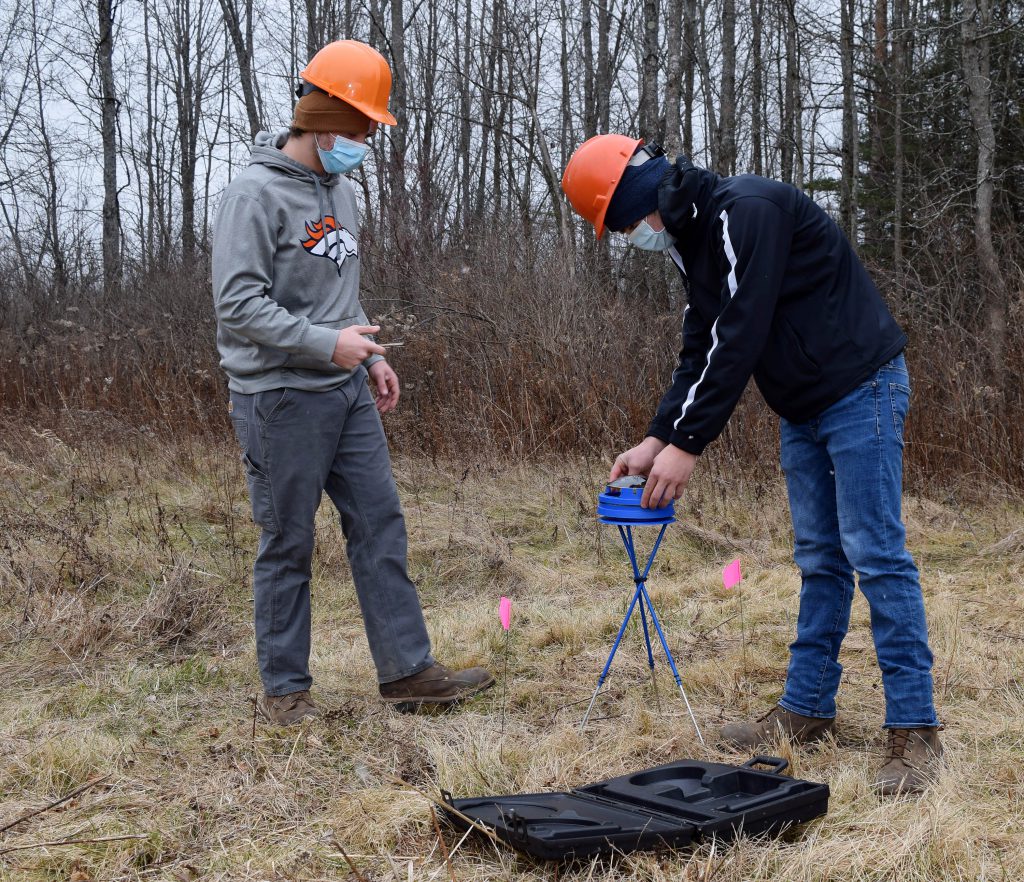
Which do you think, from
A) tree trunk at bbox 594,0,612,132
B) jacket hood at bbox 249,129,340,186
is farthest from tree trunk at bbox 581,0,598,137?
jacket hood at bbox 249,129,340,186

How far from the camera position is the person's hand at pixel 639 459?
311 centimetres

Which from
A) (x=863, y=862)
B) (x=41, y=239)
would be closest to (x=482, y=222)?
(x=863, y=862)

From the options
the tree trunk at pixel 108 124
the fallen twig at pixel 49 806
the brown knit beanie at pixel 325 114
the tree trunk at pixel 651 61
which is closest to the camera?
the fallen twig at pixel 49 806

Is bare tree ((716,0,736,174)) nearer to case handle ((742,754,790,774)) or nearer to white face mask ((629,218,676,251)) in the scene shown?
white face mask ((629,218,676,251))

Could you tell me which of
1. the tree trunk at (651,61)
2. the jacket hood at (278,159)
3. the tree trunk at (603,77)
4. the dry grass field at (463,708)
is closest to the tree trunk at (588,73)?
the tree trunk at (603,77)

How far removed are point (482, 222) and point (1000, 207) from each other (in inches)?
286

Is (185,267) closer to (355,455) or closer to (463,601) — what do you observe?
(463,601)

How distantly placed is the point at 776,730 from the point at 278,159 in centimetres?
250

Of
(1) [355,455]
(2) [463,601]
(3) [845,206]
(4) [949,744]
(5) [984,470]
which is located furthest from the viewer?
(3) [845,206]

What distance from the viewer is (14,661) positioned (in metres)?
4.47

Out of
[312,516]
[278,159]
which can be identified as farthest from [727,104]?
[312,516]

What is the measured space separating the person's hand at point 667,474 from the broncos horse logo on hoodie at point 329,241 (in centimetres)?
144

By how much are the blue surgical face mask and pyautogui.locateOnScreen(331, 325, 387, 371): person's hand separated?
0.57 metres

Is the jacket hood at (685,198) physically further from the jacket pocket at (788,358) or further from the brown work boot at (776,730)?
the brown work boot at (776,730)
